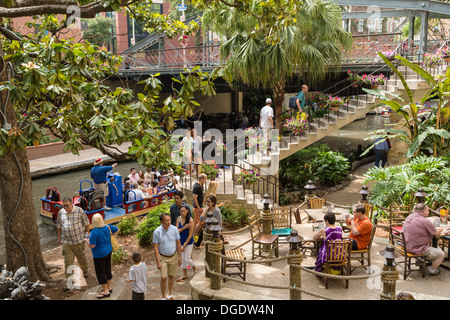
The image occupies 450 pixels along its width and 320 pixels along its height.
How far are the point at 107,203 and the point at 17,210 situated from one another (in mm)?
5681

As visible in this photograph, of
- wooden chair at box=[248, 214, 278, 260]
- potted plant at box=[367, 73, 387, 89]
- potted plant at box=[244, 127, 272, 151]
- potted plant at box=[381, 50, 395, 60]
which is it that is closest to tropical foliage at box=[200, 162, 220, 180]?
potted plant at box=[244, 127, 272, 151]

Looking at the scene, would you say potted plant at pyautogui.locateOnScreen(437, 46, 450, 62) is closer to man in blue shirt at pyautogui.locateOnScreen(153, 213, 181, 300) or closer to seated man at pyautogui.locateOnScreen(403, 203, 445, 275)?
seated man at pyautogui.locateOnScreen(403, 203, 445, 275)

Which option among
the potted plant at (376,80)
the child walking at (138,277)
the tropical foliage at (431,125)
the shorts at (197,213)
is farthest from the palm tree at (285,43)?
the child walking at (138,277)

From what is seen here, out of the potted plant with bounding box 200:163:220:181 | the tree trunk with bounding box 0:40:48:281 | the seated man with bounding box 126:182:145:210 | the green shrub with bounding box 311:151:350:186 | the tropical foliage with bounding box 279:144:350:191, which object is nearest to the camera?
the tree trunk with bounding box 0:40:48:281

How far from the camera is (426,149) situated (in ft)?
39.0

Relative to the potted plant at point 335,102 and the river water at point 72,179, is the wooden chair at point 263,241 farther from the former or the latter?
the potted plant at point 335,102

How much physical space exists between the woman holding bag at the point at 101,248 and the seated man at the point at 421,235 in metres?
4.82

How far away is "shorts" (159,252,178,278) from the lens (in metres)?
7.01

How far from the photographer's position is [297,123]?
14383 mm

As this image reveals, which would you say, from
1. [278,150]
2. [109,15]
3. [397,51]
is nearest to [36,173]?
[278,150]

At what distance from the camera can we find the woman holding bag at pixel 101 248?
713 cm

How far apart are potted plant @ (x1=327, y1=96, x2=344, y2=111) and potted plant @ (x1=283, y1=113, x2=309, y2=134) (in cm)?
154
